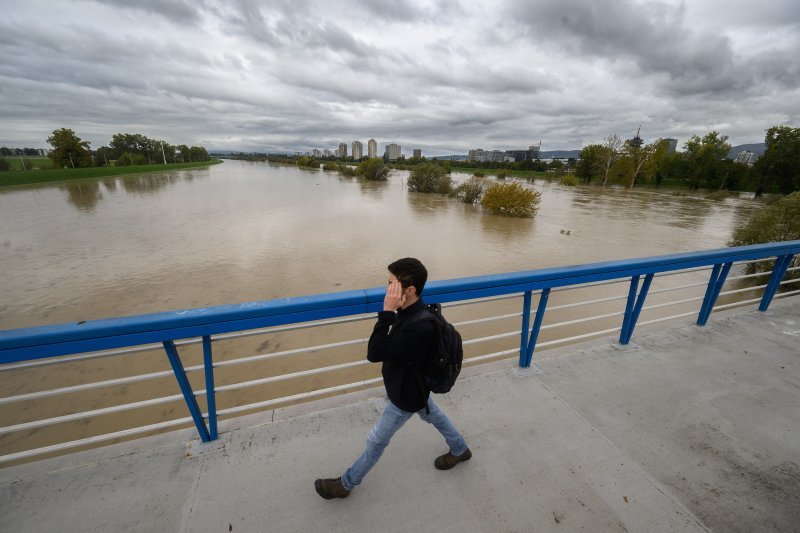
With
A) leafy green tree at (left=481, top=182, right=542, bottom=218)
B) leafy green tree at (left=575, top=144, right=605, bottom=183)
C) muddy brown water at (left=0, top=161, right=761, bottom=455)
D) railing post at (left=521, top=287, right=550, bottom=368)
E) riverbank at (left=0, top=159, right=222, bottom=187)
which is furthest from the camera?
leafy green tree at (left=575, top=144, right=605, bottom=183)

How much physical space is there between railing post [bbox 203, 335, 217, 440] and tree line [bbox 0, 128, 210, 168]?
231ft

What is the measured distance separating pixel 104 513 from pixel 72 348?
2.81 feet

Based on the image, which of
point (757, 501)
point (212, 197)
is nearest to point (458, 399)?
point (757, 501)

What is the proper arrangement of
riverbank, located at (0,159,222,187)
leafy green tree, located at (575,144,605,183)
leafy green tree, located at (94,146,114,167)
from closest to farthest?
riverbank, located at (0,159,222,187), leafy green tree, located at (575,144,605,183), leafy green tree, located at (94,146,114,167)

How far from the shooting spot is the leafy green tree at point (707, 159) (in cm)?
4603

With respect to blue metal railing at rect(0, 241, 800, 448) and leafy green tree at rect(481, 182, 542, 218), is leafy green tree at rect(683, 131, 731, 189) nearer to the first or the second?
leafy green tree at rect(481, 182, 542, 218)

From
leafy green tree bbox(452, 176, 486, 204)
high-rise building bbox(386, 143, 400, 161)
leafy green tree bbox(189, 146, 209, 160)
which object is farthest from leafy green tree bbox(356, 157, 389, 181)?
high-rise building bbox(386, 143, 400, 161)

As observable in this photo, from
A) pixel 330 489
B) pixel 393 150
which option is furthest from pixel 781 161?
pixel 393 150

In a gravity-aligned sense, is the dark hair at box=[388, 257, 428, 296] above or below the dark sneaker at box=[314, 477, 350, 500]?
above

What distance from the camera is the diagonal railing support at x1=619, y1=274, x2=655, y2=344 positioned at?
2.92 m

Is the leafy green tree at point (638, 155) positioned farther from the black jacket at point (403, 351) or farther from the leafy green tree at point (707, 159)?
the black jacket at point (403, 351)

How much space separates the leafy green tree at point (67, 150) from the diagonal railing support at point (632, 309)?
7178cm

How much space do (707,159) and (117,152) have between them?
4753 inches

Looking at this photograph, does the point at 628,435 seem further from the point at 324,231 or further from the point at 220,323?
the point at 324,231
